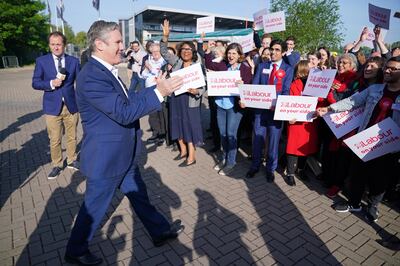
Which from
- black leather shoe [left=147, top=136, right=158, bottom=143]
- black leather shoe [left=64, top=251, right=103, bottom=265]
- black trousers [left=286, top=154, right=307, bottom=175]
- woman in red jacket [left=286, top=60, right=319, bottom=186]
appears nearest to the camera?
black leather shoe [left=64, top=251, right=103, bottom=265]

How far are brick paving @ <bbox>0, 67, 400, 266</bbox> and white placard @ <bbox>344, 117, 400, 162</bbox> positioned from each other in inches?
38.1

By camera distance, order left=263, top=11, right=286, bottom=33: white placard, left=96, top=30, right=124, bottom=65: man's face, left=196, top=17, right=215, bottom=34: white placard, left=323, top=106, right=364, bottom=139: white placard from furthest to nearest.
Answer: left=196, top=17, right=215, bottom=34: white placard
left=263, top=11, right=286, bottom=33: white placard
left=323, top=106, right=364, bottom=139: white placard
left=96, top=30, right=124, bottom=65: man's face

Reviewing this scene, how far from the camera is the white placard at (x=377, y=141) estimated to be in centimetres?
331

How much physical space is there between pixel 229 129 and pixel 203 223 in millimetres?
1933

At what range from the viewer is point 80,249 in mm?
2777

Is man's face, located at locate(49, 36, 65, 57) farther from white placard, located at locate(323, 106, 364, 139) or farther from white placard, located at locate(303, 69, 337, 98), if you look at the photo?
white placard, located at locate(323, 106, 364, 139)

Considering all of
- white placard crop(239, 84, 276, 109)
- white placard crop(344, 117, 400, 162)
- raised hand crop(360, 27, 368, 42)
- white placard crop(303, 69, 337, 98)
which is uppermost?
raised hand crop(360, 27, 368, 42)

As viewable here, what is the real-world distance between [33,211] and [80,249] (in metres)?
1.56

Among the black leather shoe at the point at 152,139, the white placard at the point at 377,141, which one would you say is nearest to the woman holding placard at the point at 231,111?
the white placard at the point at 377,141

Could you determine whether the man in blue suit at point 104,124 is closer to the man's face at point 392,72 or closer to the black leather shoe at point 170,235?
the black leather shoe at point 170,235

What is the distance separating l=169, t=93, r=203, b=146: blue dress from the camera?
5316 mm

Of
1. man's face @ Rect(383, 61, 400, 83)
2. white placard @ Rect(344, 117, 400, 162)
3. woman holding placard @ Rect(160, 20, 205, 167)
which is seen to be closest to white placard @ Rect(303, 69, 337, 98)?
man's face @ Rect(383, 61, 400, 83)

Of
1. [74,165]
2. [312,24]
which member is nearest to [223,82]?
[74,165]

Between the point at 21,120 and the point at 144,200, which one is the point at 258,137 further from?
the point at 21,120
